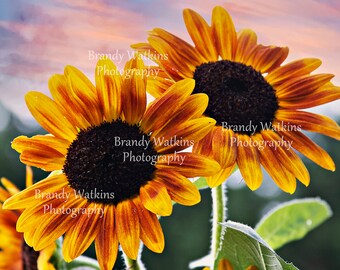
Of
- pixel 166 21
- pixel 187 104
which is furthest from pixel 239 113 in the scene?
pixel 166 21

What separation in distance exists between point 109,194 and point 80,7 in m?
0.25

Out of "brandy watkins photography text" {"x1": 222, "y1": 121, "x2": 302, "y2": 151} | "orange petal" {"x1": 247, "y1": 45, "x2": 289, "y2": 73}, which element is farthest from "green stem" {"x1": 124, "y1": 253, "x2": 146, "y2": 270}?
"orange petal" {"x1": 247, "y1": 45, "x2": 289, "y2": 73}

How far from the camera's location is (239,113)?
1.85ft

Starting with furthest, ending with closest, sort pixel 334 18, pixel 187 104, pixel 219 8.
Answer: pixel 334 18, pixel 219 8, pixel 187 104

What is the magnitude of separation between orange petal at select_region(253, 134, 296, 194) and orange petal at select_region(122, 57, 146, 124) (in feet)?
0.33

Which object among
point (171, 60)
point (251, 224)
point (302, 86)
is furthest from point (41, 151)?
point (251, 224)

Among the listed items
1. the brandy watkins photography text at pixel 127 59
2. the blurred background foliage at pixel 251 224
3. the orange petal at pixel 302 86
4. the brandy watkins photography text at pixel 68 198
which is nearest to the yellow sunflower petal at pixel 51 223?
the brandy watkins photography text at pixel 68 198

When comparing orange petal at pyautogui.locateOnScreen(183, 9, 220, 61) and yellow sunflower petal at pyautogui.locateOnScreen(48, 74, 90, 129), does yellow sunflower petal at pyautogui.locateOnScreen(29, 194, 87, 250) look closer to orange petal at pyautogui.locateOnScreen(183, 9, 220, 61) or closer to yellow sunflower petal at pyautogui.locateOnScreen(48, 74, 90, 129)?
yellow sunflower petal at pyautogui.locateOnScreen(48, 74, 90, 129)

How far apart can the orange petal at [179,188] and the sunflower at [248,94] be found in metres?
0.03

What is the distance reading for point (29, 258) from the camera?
27.2 inches

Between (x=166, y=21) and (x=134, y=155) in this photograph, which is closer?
(x=134, y=155)

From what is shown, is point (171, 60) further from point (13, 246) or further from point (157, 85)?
point (13, 246)

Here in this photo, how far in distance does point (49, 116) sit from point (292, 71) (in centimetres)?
22

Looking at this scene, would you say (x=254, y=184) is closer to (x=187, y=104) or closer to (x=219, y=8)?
(x=187, y=104)
